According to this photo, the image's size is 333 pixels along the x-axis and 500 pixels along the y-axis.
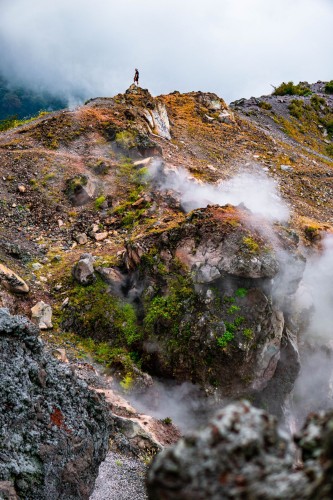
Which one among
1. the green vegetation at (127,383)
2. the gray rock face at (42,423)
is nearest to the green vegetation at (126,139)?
the green vegetation at (127,383)

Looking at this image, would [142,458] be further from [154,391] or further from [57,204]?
[57,204]

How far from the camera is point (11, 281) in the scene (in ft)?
50.2

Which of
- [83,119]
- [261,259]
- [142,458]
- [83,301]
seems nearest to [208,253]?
[261,259]

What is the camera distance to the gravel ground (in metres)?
9.72

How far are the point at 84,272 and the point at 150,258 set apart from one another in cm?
296

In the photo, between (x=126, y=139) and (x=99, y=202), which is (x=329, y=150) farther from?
(x=99, y=202)

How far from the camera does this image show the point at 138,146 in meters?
26.4

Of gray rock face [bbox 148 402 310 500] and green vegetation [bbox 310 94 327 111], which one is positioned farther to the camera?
green vegetation [bbox 310 94 327 111]

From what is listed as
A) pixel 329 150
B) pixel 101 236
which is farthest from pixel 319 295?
pixel 329 150

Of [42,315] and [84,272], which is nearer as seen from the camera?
[42,315]

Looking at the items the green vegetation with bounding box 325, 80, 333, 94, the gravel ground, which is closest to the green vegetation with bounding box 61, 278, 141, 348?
the gravel ground

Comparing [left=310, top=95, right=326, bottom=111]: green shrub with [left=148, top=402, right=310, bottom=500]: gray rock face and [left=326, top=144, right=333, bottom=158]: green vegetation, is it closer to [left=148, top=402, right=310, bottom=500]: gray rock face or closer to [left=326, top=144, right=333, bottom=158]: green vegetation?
[left=326, top=144, right=333, bottom=158]: green vegetation

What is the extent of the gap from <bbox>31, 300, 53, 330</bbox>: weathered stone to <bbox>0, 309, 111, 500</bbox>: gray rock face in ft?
20.5

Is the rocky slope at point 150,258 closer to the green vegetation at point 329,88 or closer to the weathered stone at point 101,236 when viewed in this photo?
the weathered stone at point 101,236
